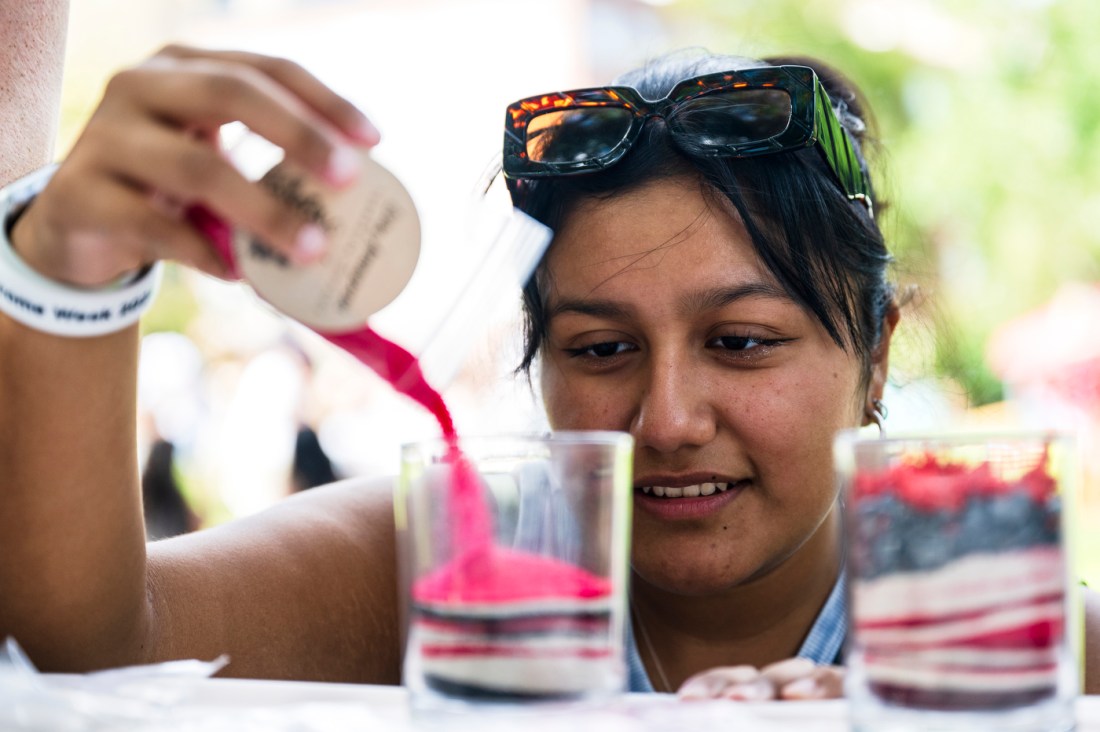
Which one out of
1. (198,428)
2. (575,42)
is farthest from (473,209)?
(575,42)

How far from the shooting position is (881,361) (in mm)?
1860

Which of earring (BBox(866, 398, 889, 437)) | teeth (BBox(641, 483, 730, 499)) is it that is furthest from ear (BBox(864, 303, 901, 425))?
teeth (BBox(641, 483, 730, 499))

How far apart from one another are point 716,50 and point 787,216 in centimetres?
68

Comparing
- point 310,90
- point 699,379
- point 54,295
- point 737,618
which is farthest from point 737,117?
point 54,295

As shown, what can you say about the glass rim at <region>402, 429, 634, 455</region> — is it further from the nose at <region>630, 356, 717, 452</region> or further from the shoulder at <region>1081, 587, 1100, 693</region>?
the shoulder at <region>1081, 587, 1100, 693</region>

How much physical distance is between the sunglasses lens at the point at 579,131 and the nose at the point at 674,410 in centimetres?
35

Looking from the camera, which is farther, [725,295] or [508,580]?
[725,295]

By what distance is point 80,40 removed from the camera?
9953 mm

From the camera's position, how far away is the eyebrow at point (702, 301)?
4.97ft

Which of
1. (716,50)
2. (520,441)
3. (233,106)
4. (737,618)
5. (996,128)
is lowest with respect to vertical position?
(737,618)

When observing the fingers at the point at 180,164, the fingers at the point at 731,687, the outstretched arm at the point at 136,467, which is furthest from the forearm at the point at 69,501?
the fingers at the point at 731,687

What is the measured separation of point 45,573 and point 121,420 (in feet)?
0.59

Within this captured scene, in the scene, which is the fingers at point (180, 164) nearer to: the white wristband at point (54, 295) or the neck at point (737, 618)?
the white wristband at point (54, 295)

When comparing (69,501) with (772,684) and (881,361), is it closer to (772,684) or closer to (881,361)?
(772,684)
